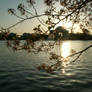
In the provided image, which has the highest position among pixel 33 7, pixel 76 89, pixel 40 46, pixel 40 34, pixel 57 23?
pixel 33 7

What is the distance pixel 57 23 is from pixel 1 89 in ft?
29.8

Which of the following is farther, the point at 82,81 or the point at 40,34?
the point at 82,81

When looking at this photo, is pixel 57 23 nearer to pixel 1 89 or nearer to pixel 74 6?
pixel 74 6

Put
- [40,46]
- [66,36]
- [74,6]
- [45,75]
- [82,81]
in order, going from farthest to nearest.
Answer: [45,75], [82,81], [66,36], [74,6], [40,46]

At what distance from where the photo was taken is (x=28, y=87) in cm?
1456

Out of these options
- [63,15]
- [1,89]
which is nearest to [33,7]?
[63,15]

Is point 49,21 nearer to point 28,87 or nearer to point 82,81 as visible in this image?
→ point 28,87

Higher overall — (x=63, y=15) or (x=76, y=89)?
(x=63, y=15)

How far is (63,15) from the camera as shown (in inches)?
281

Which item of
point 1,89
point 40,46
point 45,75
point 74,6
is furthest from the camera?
point 45,75

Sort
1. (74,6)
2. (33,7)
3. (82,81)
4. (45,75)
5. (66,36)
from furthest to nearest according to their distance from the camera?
(45,75)
(82,81)
(66,36)
(74,6)
(33,7)

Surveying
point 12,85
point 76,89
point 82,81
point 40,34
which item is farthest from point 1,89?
point 40,34

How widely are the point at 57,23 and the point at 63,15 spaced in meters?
0.66

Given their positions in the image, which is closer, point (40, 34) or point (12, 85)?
point (40, 34)
